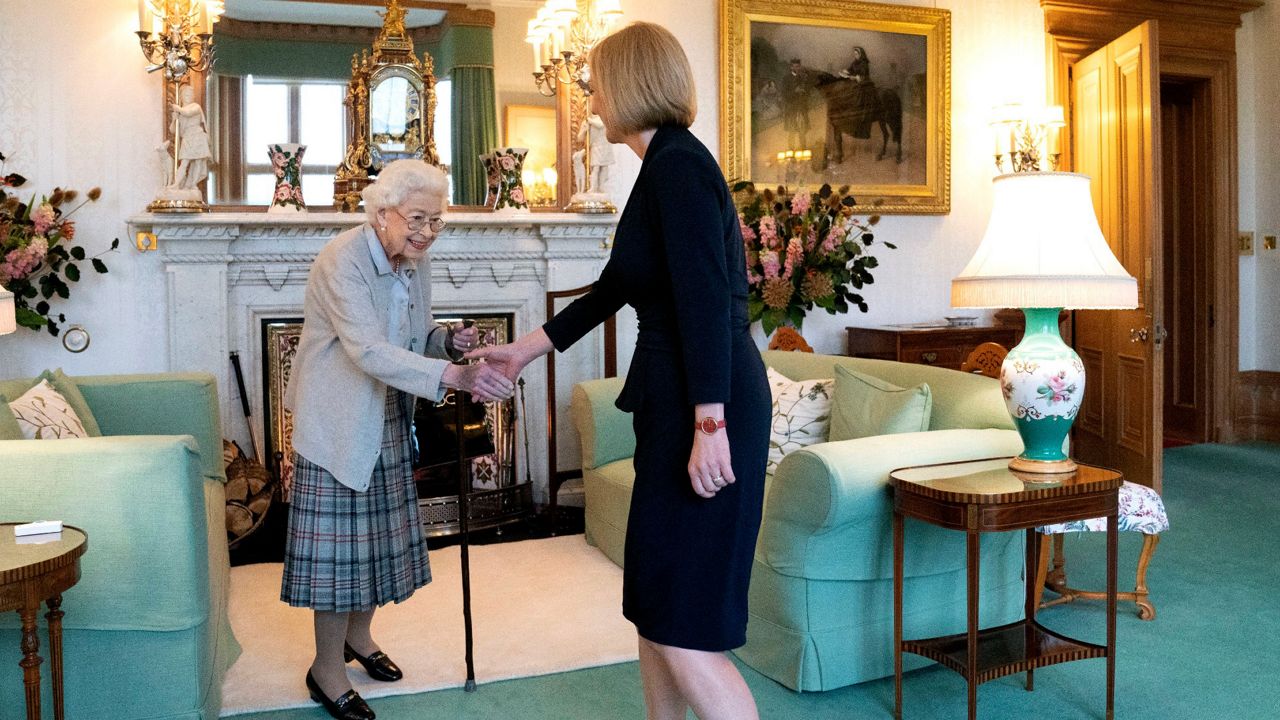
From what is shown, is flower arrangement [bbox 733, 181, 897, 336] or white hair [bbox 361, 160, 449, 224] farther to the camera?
flower arrangement [bbox 733, 181, 897, 336]

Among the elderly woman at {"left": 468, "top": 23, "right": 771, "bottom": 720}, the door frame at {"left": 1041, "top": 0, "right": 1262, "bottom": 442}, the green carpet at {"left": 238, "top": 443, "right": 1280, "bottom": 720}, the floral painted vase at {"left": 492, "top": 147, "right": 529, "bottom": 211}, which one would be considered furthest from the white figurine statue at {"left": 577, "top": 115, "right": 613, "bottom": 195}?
the door frame at {"left": 1041, "top": 0, "right": 1262, "bottom": 442}

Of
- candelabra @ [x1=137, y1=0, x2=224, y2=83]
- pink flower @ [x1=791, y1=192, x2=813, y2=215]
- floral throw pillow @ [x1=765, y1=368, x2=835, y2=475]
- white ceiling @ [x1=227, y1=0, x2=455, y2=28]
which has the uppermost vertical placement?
white ceiling @ [x1=227, y1=0, x2=455, y2=28]

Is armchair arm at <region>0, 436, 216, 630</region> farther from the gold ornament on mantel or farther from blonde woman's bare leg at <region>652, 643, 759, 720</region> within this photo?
the gold ornament on mantel

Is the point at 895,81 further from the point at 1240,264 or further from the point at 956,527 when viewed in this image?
the point at 956,527

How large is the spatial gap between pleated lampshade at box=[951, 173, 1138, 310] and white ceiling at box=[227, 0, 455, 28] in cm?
332

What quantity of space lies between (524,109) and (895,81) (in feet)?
7.08

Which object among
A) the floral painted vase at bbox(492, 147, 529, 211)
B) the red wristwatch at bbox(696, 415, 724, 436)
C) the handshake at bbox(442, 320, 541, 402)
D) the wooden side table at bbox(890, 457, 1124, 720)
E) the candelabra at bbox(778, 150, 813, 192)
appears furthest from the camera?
the candelabra at bbox(778, 150, 813, 192)

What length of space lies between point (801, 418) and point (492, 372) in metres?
1.62

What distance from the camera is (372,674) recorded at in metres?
3.05

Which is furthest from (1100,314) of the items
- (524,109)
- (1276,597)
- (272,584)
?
(272,584)

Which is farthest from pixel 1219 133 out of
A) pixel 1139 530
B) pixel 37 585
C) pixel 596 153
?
pixel 37 585

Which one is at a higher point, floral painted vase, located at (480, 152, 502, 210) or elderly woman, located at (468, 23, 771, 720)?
floral painted vase, located at (480, 152, 502, 210)

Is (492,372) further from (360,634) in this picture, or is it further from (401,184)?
(360,634)

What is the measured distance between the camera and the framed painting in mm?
5785
